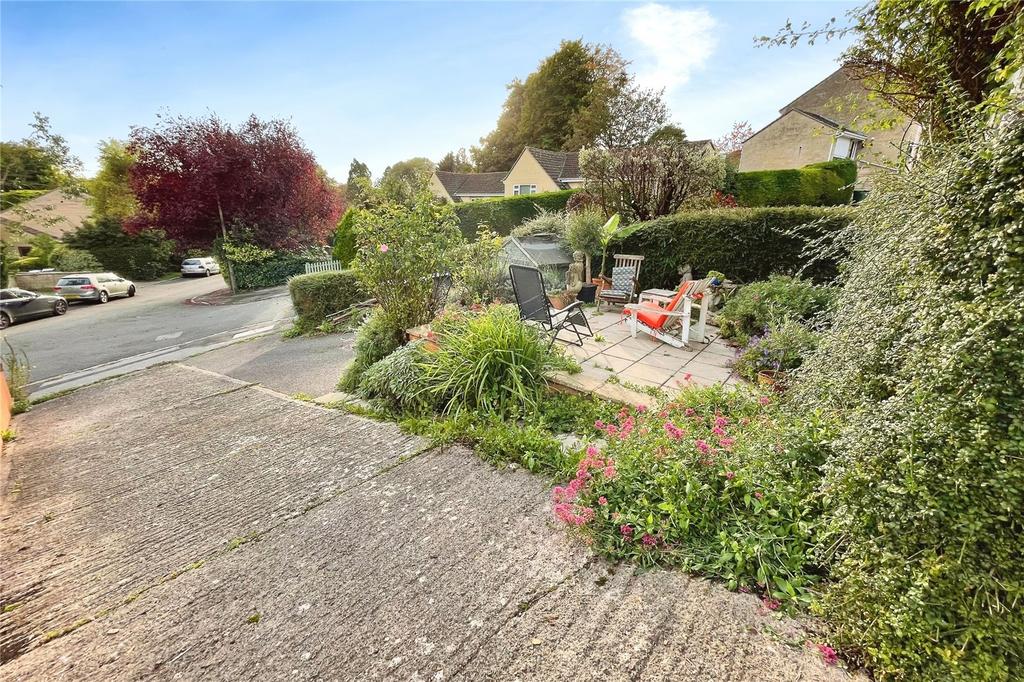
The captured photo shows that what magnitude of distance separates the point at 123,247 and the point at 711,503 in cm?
3184

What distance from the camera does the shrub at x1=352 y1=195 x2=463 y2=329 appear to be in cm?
516

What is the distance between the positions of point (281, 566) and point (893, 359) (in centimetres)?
323

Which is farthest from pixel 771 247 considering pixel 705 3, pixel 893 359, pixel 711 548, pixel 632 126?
pixel 632 126

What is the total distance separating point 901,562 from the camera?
4.44 feet

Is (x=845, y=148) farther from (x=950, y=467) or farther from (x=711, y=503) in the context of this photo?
(x=950, y=467)

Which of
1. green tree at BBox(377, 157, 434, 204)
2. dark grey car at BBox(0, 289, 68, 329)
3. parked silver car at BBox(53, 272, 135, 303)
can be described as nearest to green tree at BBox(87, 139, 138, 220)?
parked silver car at BBox(53, 272, 135, 303)

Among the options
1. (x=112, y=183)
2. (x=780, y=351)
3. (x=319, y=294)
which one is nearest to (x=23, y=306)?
(x=319, y=294)

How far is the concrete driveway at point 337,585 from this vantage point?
1.58 metres

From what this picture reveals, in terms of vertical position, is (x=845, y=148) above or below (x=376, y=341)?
above

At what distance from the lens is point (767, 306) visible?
5.18m

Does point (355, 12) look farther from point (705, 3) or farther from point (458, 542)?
point (458, 542)

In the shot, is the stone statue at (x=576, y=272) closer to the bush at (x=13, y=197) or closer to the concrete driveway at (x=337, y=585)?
the concrete driveway at (x=337, y=585)

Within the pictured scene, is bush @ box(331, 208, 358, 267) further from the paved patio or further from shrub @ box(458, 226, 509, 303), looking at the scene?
the paved patio

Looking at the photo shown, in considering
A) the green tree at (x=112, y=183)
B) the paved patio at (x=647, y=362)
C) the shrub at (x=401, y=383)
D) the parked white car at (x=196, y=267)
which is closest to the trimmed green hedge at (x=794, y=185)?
the paved patio at (x=647, y=362)
